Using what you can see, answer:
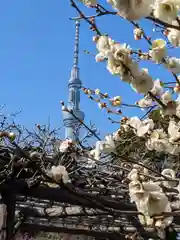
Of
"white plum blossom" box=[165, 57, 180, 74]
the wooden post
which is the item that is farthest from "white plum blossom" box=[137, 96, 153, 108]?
the wooden post

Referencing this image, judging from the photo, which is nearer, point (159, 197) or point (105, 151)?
point (159, 197)

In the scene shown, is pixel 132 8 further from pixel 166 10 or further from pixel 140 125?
pixel 140 125

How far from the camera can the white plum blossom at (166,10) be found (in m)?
0.98

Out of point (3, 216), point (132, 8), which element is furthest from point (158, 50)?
point (3, 216)

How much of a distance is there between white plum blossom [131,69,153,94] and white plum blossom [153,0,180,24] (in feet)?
0.65

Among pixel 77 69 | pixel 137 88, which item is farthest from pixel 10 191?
pixel 77 69

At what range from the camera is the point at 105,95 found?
2066 mm

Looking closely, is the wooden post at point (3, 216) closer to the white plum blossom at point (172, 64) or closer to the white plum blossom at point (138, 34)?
the white plum blossom at point (138, 34)

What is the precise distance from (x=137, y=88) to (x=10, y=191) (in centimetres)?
155

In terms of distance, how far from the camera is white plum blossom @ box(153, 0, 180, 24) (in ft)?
3.21

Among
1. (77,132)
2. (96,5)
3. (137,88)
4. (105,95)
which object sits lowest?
(137,88)

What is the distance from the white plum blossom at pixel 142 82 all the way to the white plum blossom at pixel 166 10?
20cm

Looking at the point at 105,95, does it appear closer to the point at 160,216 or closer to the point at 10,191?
the point at 10,191

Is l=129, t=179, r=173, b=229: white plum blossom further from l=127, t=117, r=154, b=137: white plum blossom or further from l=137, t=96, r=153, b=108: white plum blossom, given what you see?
l=137, t=96, r=153, b=108: white plum blossom
